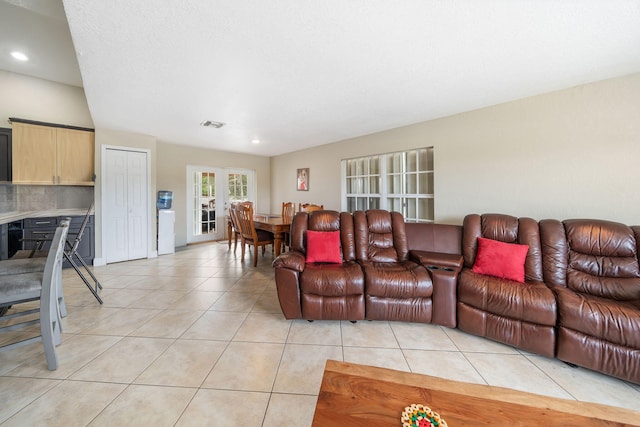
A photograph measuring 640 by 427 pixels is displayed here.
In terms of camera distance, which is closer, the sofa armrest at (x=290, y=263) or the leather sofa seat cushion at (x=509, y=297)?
the leather sofa seat cushion at (x=509, y=297)

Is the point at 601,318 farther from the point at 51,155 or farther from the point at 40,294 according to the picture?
the point at 51,155

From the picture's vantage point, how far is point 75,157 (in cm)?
393

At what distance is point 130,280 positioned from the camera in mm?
3393

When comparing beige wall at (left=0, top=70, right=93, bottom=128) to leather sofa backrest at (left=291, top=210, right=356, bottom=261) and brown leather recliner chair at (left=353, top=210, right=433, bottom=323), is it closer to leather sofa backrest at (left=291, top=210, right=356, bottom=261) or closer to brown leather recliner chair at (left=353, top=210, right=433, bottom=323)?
leather sofa backrest at (left=291, top=210, right=356, bottom=261)

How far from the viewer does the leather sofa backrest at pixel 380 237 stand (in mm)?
2809

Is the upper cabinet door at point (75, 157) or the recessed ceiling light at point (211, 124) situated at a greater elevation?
the recessed ceiling light at point (211, 124)

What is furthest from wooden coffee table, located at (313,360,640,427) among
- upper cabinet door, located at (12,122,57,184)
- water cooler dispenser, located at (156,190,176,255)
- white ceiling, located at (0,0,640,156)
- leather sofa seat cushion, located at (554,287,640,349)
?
upper cabinet door, located at (12,122,57,184)

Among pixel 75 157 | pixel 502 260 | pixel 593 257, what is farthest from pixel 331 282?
pixel 75 157

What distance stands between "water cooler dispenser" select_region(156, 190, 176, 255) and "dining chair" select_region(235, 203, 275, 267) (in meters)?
1.64

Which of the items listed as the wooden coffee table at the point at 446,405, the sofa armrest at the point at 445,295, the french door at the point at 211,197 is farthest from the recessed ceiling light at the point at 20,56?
the sofa armrest at the point at 445,295

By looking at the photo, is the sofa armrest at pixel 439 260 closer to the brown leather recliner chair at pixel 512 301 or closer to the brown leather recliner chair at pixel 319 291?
the brown leather recliner chair at pixel 512 301

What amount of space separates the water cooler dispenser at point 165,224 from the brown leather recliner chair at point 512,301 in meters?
5.21

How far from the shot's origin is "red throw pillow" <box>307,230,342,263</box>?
266 centimetres

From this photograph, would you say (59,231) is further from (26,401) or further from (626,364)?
(626,364)
